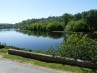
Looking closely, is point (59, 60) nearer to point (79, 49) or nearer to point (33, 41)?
point (79, 49)

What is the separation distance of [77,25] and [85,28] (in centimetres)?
522

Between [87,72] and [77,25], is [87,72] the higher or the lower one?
the lower one

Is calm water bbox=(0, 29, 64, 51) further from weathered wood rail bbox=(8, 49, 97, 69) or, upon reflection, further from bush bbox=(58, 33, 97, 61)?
bush bbox=(58, 33, 97, 61)

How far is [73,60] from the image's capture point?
6.50 m

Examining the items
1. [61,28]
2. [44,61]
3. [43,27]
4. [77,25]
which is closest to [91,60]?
[44,61]

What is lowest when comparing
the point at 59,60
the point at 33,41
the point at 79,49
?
the point at 33,41

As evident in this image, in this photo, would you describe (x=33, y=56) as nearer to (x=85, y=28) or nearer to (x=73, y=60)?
(x=73, y=60)

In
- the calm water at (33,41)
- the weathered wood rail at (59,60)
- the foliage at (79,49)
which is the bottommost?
the calm water at (33,41)

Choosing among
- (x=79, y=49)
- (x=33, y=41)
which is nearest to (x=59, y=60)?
(x=79, y=49)

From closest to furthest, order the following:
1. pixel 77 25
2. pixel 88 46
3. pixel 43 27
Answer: pixel 88 46 → pixel 77 25 → pixel 43 27

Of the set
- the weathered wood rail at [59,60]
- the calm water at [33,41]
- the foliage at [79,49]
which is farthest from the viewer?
the calm water at [33,41]

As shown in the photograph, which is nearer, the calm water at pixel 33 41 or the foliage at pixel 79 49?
the foliage at pixel 79 49

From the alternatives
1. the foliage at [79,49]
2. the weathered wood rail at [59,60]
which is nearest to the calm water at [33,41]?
the weathered wood rail at [59,60]

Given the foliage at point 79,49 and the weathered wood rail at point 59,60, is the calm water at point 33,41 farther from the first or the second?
the foliage at point 79,49
